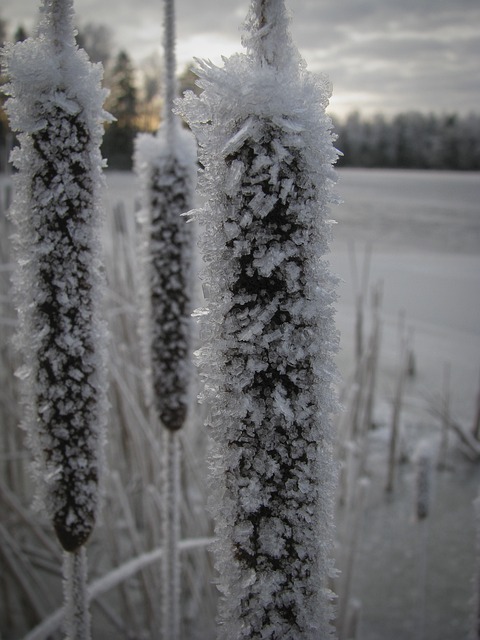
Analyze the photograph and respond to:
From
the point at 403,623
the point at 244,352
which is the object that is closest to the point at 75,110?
the point at 244,352

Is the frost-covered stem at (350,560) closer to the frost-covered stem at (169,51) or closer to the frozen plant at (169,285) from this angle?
the frozen plant at (169,285)

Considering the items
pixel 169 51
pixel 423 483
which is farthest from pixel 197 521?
pixel 169 51

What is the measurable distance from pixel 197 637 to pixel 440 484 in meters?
1.67

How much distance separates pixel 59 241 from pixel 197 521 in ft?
5.44

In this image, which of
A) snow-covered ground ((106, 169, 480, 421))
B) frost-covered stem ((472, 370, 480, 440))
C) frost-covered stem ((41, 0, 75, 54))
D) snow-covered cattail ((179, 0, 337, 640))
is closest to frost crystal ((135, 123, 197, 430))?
snow-covered ground ((106, 169, 480, 421))

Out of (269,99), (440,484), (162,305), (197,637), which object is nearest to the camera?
(269,99)

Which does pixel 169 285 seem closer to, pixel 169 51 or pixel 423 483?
pixel 169 51

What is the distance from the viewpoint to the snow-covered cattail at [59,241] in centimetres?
43

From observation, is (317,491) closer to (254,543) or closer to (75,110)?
(254,543)

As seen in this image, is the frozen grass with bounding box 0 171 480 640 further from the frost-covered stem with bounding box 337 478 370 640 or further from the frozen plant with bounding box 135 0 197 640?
the frozen plant with bounding box 135 0 197 640

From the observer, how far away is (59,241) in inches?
17.6

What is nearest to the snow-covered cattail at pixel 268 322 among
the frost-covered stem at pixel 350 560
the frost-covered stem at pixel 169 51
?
the frost-covered stem at pixel 169 51

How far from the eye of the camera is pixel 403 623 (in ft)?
6.79

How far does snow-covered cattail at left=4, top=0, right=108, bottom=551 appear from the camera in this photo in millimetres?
433
